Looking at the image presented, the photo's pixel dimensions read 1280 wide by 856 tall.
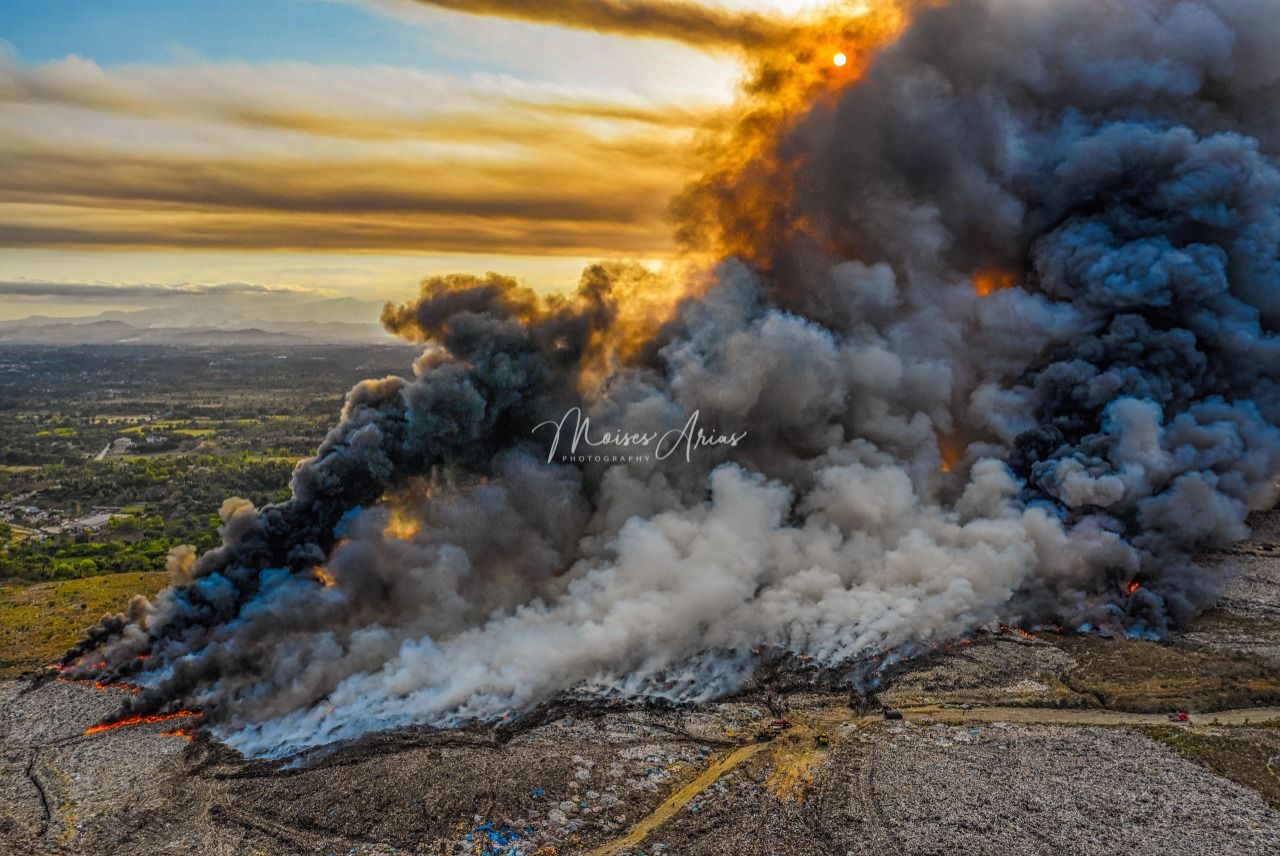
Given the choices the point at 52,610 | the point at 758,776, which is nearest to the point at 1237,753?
the point at 758,776

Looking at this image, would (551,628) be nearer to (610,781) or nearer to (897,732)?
(610,781)

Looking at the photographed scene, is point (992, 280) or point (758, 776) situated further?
point (992, 280)

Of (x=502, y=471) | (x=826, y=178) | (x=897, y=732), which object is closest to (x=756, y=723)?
(x=897, y=732)

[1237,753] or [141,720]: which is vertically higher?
[1237,753]

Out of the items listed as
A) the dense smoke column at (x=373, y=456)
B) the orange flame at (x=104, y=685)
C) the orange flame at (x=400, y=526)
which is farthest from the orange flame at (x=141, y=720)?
the orange flame at (x=400, y=526)
